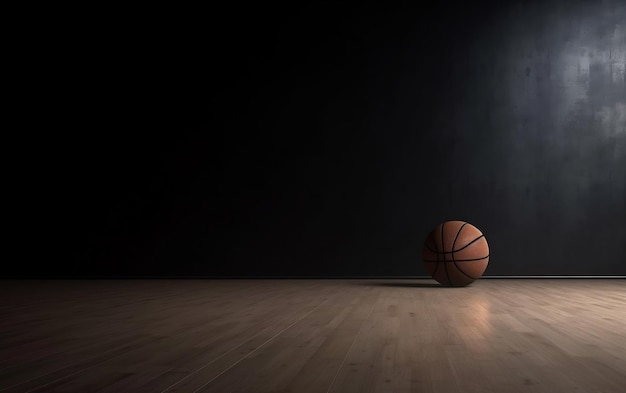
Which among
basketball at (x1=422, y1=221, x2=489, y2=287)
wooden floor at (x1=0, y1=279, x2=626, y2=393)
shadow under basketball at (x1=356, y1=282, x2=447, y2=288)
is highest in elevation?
basketball at (x1=422, y1=221, x2=489, y2=287)

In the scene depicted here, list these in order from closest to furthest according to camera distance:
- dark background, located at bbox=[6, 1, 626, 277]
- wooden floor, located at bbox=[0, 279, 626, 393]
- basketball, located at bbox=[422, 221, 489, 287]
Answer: wooden floor, located at bbox=[0, 279, 626, 393] < basketball, located at bbox=[422, 221, 489, 287] < dark background, located at bbox=[6, 1, 626, 277]

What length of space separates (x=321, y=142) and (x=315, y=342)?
4152 mm

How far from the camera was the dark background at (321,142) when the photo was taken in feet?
21.1

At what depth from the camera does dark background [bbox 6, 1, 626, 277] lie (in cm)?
642

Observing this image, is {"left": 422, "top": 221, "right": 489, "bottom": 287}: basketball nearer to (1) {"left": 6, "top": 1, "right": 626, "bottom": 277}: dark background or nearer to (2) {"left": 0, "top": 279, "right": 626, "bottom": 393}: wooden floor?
(2) {"left": 0, "top": 279, "right": 626, "bottom": 393}: wooden floor

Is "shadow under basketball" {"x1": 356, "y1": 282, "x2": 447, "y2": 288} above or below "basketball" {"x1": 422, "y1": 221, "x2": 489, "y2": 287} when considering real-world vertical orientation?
below

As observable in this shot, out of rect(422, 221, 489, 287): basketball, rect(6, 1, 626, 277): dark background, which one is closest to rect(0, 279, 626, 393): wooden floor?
rect(422, 221, 489, 287): basketball

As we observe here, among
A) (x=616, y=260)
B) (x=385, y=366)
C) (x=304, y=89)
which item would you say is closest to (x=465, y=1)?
(x=304, y=89)

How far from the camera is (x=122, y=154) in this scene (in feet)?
22.5

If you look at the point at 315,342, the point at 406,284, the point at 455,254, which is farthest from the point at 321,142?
the point at 315,342

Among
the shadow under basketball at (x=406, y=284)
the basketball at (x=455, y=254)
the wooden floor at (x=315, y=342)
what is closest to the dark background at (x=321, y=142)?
the shadow under basketball at (x=406, y=284)

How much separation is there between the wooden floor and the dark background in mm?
1660

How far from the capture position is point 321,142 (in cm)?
661

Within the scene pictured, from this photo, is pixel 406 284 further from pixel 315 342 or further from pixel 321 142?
pixel 315 342
